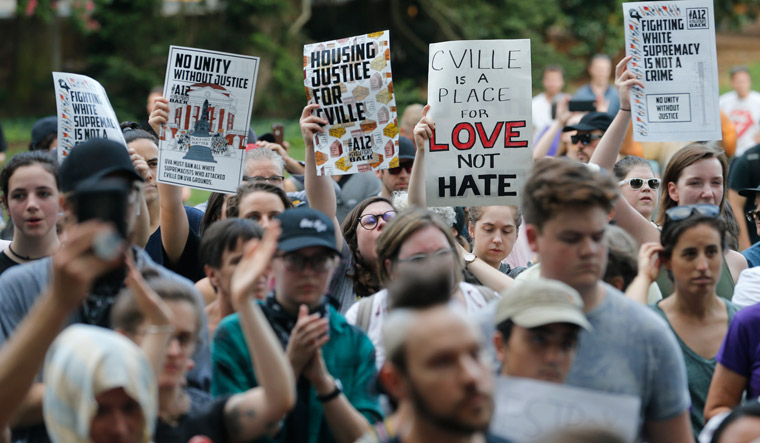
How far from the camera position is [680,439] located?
3760mm

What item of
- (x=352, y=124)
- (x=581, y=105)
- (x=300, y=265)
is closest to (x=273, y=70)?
(x=581, y=105)

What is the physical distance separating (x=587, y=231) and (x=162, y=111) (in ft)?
11.2

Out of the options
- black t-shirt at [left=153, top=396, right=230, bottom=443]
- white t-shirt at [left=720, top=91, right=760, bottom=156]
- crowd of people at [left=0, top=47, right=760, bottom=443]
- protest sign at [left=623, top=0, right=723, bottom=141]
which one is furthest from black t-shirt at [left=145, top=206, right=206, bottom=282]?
white t-shirt at [left=720, top=91, right=760, bottom=156]

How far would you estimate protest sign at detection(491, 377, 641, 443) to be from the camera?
→ 3281 mm

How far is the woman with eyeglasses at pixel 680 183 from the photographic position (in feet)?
19.5

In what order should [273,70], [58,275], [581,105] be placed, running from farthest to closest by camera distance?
[273,70] → [581,105] → [58,275]

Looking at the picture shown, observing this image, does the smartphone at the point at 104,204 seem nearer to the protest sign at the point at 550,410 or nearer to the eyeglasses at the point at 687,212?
the protest sign at the point at 550,410

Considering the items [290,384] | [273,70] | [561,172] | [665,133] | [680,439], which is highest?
[273,70]

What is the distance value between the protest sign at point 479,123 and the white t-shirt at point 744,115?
8.81m

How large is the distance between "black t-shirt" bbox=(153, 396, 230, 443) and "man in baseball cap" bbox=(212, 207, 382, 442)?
32 cm

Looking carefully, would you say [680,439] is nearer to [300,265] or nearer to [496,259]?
[300,265]

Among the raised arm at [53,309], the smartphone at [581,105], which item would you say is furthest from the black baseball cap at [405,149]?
the raised arm at [53,309]

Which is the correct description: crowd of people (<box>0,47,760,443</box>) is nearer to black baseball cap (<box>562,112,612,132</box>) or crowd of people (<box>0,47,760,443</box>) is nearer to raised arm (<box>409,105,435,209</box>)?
raised arm (<box>409,105,435,209</box>)

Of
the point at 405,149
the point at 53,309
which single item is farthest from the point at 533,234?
the point at 405,149
